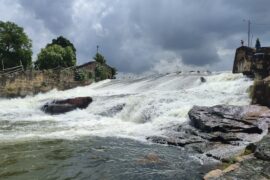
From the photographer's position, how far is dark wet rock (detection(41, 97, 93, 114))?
2817 centimetres

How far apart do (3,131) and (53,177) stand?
Answer: 963cm

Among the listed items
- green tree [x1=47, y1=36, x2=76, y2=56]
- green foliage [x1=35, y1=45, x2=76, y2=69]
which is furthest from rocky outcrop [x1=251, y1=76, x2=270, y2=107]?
green tree [x1=47, y1=36, x2=76, y2=56]

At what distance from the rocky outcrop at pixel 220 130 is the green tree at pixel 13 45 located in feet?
122

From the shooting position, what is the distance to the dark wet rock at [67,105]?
92.4 ft

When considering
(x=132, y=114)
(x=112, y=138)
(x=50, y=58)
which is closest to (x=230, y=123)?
(x=112, y=138)

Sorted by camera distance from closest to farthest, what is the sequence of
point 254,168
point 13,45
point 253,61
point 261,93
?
point 254,168 → point 261,93 → point 253,61 → point 13,45

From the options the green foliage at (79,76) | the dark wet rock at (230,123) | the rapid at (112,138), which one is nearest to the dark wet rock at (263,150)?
the rapid at (112,138)

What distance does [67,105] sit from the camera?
28250mm

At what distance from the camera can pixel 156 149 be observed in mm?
13664

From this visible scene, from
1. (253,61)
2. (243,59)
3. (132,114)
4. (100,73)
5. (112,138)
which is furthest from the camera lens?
(100,73)

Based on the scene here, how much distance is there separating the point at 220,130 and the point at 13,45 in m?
40.0

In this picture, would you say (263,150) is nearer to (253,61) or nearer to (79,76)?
(253,61)

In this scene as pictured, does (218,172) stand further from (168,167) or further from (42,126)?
Answer: (42,126)

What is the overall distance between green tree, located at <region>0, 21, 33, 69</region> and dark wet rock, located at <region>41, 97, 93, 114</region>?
22349mm
